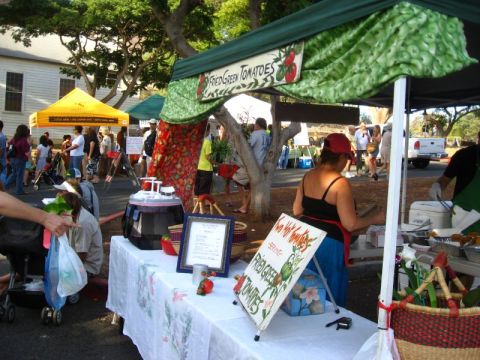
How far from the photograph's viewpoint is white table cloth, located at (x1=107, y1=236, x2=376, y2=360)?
2297mm

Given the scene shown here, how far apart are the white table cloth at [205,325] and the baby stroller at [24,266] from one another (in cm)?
96

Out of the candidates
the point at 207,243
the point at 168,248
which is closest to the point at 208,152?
the point at 168,248

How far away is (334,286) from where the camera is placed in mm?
3471

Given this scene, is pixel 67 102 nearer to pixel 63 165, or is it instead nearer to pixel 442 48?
pixel 63 165

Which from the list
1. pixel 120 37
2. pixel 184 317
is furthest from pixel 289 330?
pixel 120 37

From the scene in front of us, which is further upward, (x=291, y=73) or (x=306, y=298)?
(x=291, y=73)

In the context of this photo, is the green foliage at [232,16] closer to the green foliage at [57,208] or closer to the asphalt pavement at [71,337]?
the asphalt pavement at [71,337]

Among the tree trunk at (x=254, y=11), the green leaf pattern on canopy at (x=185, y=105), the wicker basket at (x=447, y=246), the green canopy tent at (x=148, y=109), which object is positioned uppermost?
the tree trunk at (x=254, y=11)

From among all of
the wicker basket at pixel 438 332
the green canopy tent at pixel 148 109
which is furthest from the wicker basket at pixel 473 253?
the green canopy tent at pixel 148 109

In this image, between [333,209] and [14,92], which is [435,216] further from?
[14,92]

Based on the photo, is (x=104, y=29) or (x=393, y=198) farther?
(x=104, y=29)

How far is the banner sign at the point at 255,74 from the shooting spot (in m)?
2.76

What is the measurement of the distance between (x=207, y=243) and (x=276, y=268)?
1.11 meters

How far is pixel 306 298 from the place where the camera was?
2.71 metres
